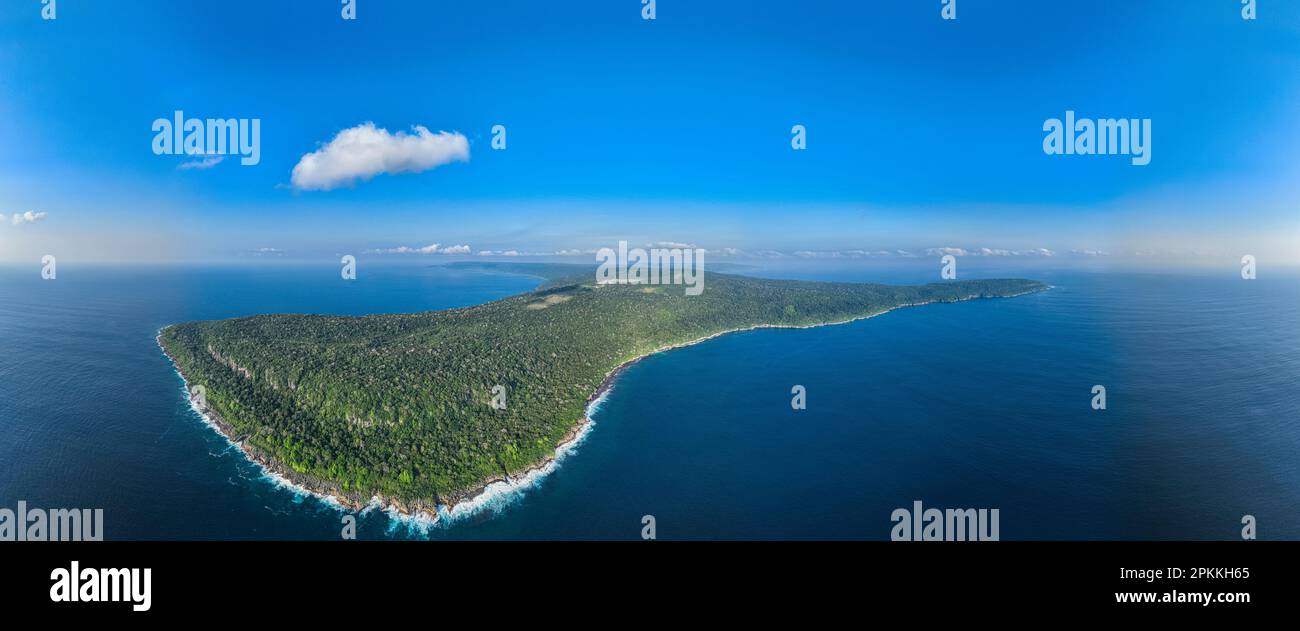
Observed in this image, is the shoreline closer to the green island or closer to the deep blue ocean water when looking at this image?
the green island

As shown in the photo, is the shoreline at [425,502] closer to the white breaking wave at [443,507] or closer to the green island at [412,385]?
the white breaking wave at [443,507]

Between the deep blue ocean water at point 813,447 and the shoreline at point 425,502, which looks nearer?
the deep blue ocean water at point 813,447

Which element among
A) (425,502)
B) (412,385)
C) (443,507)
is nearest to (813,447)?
(443,507)

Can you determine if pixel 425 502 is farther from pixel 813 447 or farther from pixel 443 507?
pixel 813 447

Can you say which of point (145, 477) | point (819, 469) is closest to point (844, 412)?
point (819, 469)

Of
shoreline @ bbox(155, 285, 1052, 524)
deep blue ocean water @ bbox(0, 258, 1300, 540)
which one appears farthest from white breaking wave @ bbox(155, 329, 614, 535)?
deep blue ocean water @ bbox(0, 258, 1300, 540)

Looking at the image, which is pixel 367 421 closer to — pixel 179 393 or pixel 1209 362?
pixel 179 393

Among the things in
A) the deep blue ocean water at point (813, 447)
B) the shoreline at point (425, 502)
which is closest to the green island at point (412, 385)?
the shoreline at point (425, 502)
